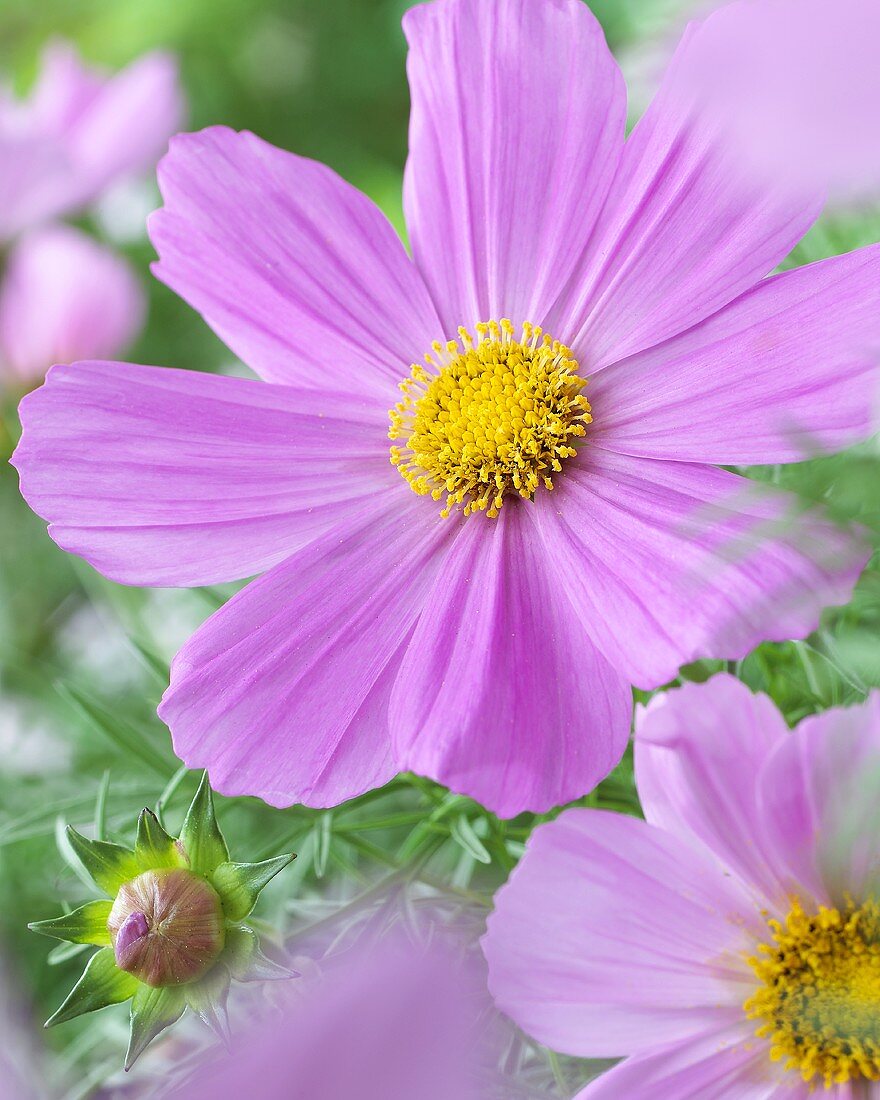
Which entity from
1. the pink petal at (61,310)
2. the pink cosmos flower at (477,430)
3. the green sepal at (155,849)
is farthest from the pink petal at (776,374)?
the pink petal at (61,310)

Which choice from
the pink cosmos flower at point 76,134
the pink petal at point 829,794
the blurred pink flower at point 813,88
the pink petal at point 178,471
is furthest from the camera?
the pink cosmos flower at point 76,134

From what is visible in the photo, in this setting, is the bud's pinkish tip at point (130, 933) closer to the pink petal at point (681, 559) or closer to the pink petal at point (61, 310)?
the pink petal at point (681, 559)

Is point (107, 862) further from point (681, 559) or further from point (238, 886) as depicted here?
point (681, 559)

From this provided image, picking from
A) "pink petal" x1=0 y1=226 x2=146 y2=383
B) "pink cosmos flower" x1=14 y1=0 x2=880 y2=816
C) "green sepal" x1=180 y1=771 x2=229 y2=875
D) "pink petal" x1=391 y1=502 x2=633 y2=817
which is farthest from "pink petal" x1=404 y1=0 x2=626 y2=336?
"pink petal" x1=0 y1=226 x2=146 y2=383

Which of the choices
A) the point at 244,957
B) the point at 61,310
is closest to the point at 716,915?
the point at 244,957

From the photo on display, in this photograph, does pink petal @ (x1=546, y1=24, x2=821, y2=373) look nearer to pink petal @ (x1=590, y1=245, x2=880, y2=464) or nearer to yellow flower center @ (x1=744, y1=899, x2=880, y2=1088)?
pink petal @ (x1=590, y1=245, x2=880, y2=464)

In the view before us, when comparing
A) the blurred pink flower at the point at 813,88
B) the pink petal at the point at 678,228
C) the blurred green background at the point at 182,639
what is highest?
the blurred pink flower at the point at 813,88

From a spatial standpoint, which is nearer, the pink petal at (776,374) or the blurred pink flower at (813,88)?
the blurred pink flower at (813,88)

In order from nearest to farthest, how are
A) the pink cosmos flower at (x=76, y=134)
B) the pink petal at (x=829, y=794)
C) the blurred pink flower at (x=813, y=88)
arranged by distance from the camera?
the blurred pink flower at (x=813, y=88), the pink petal at (x=829, y=794), the pink cosmos flower at (x=76, y=134)
